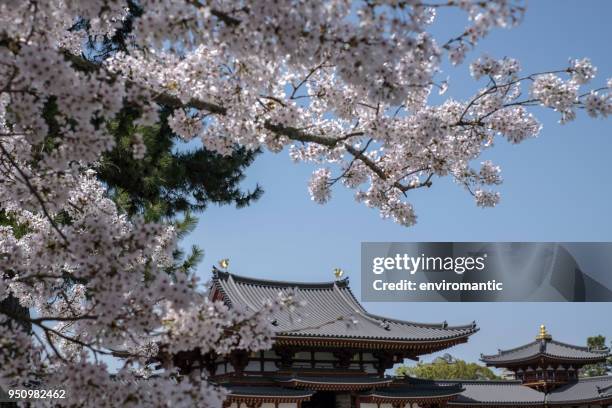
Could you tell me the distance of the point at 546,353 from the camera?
3966 centimetres

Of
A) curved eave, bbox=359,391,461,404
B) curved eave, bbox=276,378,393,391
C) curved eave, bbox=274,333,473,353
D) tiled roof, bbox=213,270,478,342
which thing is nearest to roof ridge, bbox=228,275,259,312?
tiled roof, bbox=213,270,478,342

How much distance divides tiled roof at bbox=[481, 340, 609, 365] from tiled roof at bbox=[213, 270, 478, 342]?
13.0m

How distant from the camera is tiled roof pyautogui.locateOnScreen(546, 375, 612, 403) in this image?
37.3m

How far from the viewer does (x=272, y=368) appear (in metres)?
25.7

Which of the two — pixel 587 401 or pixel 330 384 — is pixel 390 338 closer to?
pixel 330 384

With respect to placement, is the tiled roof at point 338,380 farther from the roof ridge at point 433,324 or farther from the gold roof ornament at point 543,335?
the gold roof ornament at point 543,335

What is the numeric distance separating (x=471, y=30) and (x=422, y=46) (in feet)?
1.21

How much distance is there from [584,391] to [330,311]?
1719 cm

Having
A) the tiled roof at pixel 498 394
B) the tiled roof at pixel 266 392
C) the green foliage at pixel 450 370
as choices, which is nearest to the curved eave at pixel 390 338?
the tiled roof at pixel 266 392

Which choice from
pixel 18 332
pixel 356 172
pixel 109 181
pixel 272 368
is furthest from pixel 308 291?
pixel 18 332

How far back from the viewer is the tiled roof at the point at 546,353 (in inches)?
1569

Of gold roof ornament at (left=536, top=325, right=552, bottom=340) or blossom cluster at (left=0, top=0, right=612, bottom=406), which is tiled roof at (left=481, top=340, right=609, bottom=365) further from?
blossom cluster at (left=0, top=0, right=612, bottom=406)

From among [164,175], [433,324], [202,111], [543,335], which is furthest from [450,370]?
[202,111]

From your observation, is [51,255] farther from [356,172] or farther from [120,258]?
[356,172]
